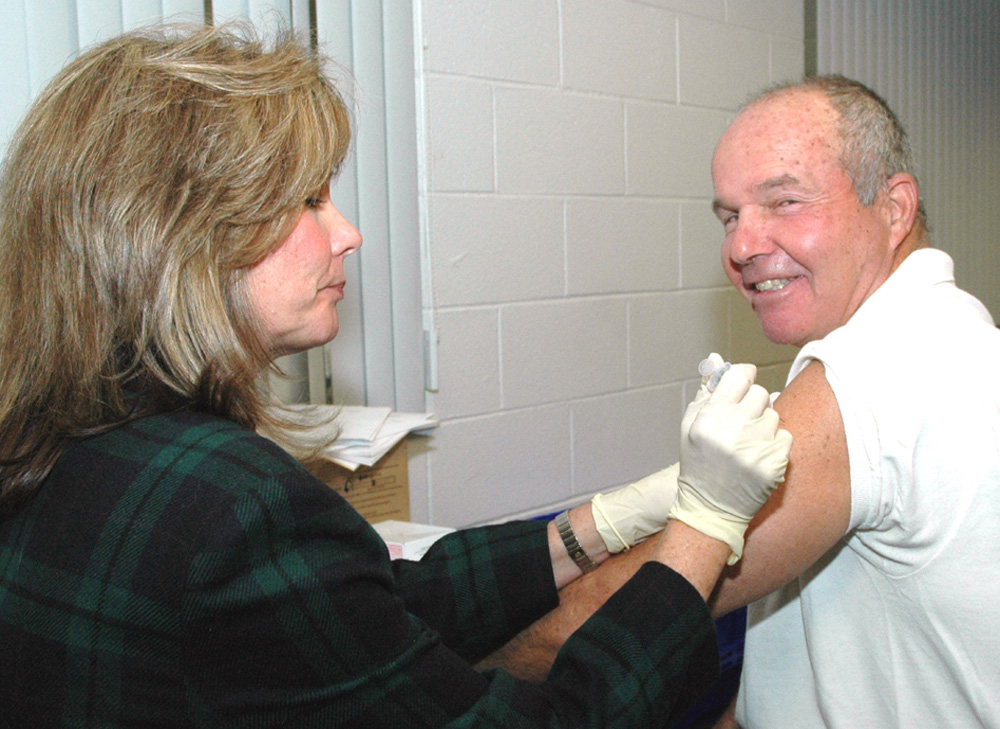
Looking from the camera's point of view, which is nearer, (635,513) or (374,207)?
(635,513)

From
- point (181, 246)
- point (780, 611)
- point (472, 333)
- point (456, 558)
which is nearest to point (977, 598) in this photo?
point (780, 611)

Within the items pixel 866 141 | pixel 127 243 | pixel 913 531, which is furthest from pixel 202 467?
pixel 866 141

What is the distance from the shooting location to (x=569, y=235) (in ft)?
7.23

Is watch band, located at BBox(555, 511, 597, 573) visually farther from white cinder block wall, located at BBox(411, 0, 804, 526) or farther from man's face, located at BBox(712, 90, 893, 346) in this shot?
white cinder block wall, located at BBox(411, 0, 804, 526)

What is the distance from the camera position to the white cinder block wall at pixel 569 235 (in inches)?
78.2

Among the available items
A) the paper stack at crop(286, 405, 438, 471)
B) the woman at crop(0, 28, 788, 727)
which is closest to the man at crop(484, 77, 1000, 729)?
the woman at crop(0, 28, 788, 727)

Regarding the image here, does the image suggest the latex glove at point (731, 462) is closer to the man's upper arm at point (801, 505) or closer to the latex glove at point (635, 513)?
the man's upper arm at point (801, 505)

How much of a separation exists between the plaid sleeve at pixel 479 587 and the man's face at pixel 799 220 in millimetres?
573

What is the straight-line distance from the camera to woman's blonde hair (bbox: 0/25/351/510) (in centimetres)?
86

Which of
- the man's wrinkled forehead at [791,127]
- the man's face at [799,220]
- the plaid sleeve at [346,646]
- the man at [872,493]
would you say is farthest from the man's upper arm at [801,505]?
the man's wrinkled forehead at [791,127]

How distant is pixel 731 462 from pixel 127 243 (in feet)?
2.30

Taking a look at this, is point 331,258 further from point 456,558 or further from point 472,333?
point 472,333

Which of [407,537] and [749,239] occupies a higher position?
[749,239]

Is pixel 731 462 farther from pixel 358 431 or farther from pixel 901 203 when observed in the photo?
pixel 358 431
